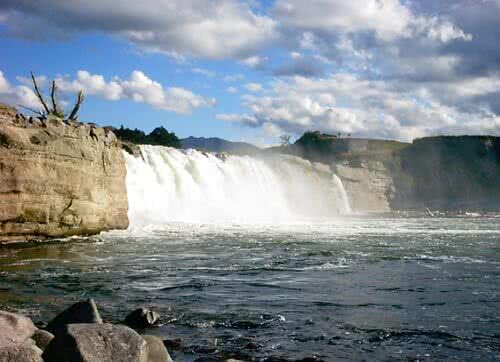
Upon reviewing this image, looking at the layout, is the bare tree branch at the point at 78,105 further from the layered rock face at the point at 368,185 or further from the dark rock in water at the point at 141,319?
the layered rock face at the point at 368,185

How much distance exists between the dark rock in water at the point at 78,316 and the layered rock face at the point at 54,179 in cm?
1181

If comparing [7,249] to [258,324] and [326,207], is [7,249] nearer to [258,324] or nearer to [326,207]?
[258,324]

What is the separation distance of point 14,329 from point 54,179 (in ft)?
46.7

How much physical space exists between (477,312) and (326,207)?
49777 mm

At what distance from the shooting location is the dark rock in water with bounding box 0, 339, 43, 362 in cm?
527

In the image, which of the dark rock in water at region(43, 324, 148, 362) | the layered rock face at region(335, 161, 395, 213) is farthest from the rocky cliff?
the dark rock in water at region(43, 324, 148, 362)

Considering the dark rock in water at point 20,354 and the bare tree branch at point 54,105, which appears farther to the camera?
the bare tree branch at point 54,105

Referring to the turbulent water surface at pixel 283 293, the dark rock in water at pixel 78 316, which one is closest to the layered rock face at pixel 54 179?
the turbulent water surface at pixel 283 293

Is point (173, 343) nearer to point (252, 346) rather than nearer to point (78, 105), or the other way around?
point (252, 346)

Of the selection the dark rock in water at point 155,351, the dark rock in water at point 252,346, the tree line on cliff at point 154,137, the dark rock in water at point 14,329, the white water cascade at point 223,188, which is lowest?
the dark rock in water at point 252,346

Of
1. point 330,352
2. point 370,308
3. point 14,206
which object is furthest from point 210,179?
point 330,352

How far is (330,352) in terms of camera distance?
24.5 ft

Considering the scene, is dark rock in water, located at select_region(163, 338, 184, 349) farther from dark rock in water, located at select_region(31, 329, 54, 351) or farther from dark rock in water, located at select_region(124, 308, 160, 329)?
dark rock in water, located at select_region(31, 329, 54, 351)

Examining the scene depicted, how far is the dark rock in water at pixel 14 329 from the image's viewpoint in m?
6.00
